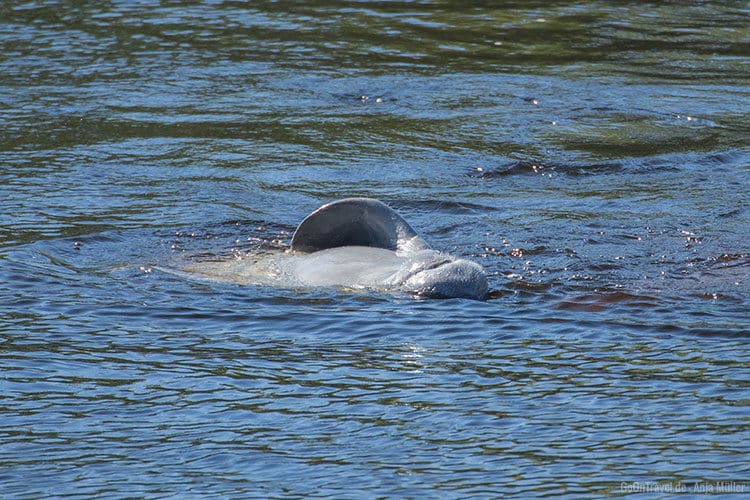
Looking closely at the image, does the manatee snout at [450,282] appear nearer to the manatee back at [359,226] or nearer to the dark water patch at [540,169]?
the manatee back at [359,226]

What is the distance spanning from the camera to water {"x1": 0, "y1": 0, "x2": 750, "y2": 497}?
5.17 m

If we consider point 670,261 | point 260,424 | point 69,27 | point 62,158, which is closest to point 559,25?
point 69,27

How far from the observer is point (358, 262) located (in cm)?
765

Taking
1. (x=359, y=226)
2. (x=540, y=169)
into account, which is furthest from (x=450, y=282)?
(x=540, y=169)

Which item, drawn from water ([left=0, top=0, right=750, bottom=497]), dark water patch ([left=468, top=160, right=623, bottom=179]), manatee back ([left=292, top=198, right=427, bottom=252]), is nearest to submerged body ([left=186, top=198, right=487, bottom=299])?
manatee back ([left=292, top=198, right=427, bottom=252])

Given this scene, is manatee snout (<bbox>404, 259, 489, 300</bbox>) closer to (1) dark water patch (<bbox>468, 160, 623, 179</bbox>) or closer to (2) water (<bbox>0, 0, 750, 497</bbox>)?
(2) water (<bbox>0, 0, 750, 497</bbox>)

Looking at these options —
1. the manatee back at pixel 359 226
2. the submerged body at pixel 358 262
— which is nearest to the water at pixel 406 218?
the submerged body at pixel 358 262

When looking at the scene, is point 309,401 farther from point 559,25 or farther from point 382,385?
point 559,25

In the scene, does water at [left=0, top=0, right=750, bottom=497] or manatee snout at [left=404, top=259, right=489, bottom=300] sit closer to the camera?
water at [left=0, top=0, right=750, bottom=497]

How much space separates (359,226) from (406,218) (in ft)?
5.21

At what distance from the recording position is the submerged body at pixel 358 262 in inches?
287

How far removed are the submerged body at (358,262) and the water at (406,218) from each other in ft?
0.52

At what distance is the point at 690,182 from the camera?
10500 millimetres

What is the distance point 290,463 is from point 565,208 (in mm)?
5145
